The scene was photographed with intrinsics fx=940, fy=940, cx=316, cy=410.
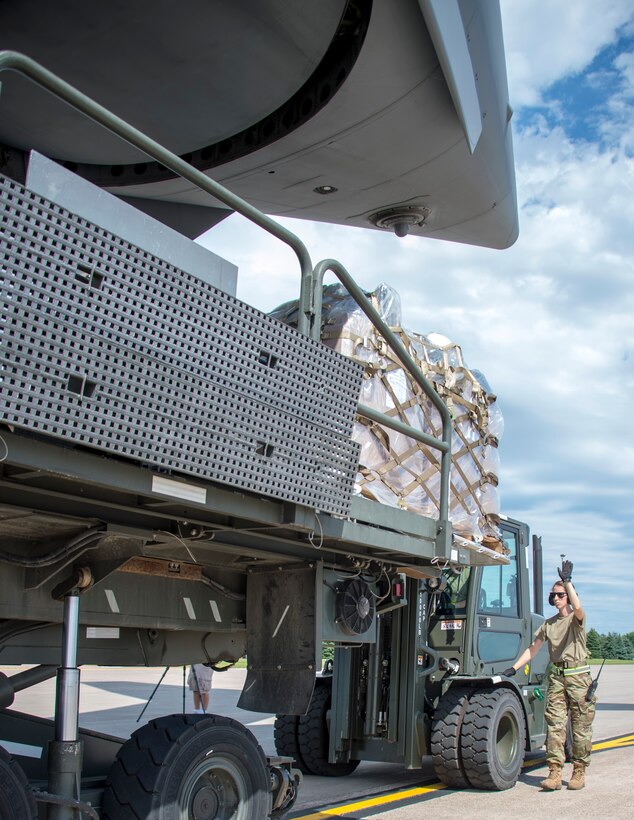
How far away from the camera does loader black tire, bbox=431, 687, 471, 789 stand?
7.71m

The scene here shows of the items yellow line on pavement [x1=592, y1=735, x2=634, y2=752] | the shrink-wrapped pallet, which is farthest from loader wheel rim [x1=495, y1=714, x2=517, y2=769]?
yellow line on pavement [x1=592, y1=735, x2=634, y2=752]

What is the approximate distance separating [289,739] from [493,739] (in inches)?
75.3

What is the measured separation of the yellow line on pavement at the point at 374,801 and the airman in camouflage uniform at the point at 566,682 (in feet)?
3.20

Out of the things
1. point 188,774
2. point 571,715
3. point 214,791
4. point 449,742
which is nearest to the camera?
point 188,774

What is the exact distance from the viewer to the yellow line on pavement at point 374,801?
6.76 metres

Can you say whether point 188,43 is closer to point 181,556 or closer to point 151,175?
point 151,175

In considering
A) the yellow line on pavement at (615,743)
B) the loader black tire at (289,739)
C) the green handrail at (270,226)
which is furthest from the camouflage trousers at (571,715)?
the green handrail at (270,226)

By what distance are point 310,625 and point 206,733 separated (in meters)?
0.93

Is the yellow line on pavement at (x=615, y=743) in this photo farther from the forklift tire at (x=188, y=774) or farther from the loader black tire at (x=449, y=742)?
the forklift tire at (x=188, y=774)

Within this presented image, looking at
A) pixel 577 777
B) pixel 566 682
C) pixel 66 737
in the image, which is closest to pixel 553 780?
pixel 577 777

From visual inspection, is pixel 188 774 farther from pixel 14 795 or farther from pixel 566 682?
pixel 566 682

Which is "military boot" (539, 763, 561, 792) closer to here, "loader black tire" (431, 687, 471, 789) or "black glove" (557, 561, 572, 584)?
"loader black tire" (431, 687, 471, 789)

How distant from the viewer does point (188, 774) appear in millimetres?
4637

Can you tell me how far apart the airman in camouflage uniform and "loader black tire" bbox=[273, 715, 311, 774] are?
2.00 metres
